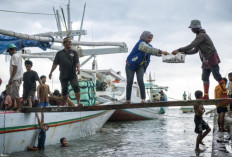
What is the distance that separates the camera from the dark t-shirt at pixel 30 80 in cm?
901

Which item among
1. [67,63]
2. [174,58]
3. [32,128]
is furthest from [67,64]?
[32,128]

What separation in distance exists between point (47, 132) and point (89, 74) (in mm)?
10752

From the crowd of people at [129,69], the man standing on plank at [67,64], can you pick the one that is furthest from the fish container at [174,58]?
the man standing on plank at [67,64]

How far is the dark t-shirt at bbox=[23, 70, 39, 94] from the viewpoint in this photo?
9.01 m

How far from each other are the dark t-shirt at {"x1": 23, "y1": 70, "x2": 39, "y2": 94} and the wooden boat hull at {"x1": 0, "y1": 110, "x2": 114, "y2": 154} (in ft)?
2.84

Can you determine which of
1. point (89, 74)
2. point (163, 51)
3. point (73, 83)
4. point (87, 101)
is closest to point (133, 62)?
point (163, 51)

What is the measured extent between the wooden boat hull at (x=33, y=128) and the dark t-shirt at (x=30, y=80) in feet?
2.84

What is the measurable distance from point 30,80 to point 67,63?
1571 millimetres

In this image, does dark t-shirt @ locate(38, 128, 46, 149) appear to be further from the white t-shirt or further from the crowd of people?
the white t-shirt

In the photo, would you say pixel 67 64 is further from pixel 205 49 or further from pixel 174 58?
pixel 205 49

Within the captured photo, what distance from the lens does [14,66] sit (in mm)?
8367

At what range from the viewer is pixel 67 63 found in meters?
8.14

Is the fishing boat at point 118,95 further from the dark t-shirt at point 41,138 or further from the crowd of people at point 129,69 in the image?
the crowd of people at point 129,69

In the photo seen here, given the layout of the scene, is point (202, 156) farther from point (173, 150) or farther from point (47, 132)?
point (47, 132)
